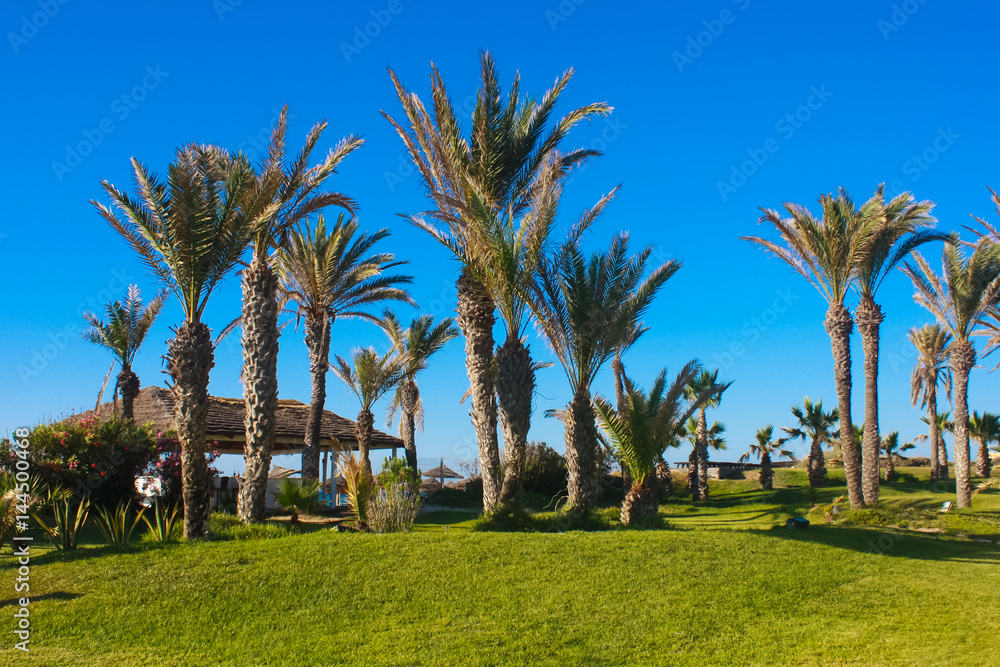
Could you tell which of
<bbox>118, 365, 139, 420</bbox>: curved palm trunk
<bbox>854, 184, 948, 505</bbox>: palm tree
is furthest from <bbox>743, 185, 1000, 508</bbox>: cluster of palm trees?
<bbox>118, 365, 139, 420</bbox>: curved palm trunk

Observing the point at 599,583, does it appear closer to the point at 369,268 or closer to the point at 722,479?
the point at 369,268

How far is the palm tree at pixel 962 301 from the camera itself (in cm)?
2142

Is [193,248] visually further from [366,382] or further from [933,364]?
[933,364]

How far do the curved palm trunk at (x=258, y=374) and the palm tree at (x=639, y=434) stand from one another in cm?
640

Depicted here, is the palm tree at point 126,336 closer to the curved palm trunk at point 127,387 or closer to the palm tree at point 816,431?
the curved palm trunk at point 127,387

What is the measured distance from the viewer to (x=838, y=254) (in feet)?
62.8

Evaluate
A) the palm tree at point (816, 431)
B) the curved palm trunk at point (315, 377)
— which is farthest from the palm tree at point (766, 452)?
the curved palm trunk at point (315, 377)

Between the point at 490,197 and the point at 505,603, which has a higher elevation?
the point at 490,197

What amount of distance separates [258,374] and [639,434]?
7.26m

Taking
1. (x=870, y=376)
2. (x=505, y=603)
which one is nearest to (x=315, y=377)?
(x=505, y=603)

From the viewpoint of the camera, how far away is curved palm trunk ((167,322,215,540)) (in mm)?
10977

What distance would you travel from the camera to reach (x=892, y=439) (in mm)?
36219


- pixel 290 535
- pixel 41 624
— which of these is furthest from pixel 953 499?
pixel 41 624

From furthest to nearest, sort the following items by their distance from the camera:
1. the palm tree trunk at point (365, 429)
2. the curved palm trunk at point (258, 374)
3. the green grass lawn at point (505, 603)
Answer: the palm tree trunk at point (365, 429), the curved palm trunk at point (258, 374), the green grass lawn at point (505, 603)
